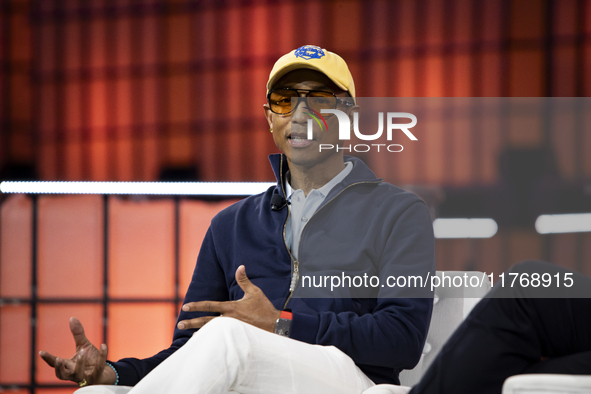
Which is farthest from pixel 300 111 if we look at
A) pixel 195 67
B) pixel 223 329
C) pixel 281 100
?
pixel 195 67

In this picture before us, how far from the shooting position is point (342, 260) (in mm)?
1255

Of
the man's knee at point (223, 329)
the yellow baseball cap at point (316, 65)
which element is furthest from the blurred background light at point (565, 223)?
the man's knee at point (223, 329)

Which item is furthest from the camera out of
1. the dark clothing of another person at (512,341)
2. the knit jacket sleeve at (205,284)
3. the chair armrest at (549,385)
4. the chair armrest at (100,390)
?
the knit jacket sleeve at (205,284)

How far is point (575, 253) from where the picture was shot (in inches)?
85.0

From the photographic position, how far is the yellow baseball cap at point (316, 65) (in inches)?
52.5

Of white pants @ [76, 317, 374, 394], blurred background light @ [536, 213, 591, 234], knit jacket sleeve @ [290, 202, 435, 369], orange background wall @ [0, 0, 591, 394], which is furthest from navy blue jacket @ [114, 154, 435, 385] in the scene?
orange background wall @ [0, 0, 591, 394]

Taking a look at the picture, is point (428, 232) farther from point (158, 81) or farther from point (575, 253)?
point (158, 81)

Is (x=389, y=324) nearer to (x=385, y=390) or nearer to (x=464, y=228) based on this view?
(x=385, y=390)

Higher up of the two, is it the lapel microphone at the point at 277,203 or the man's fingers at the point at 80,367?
the lapel microphone at the point at 277,203

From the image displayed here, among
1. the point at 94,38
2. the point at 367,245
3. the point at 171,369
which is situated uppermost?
the point at 94,38

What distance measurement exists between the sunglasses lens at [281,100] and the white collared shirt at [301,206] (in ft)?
0.71

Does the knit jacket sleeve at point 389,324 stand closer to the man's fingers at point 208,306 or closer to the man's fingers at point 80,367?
the man's fingers at point 208,306

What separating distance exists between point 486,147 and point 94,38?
2727 mm

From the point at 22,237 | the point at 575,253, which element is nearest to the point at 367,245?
the point at 575,253
